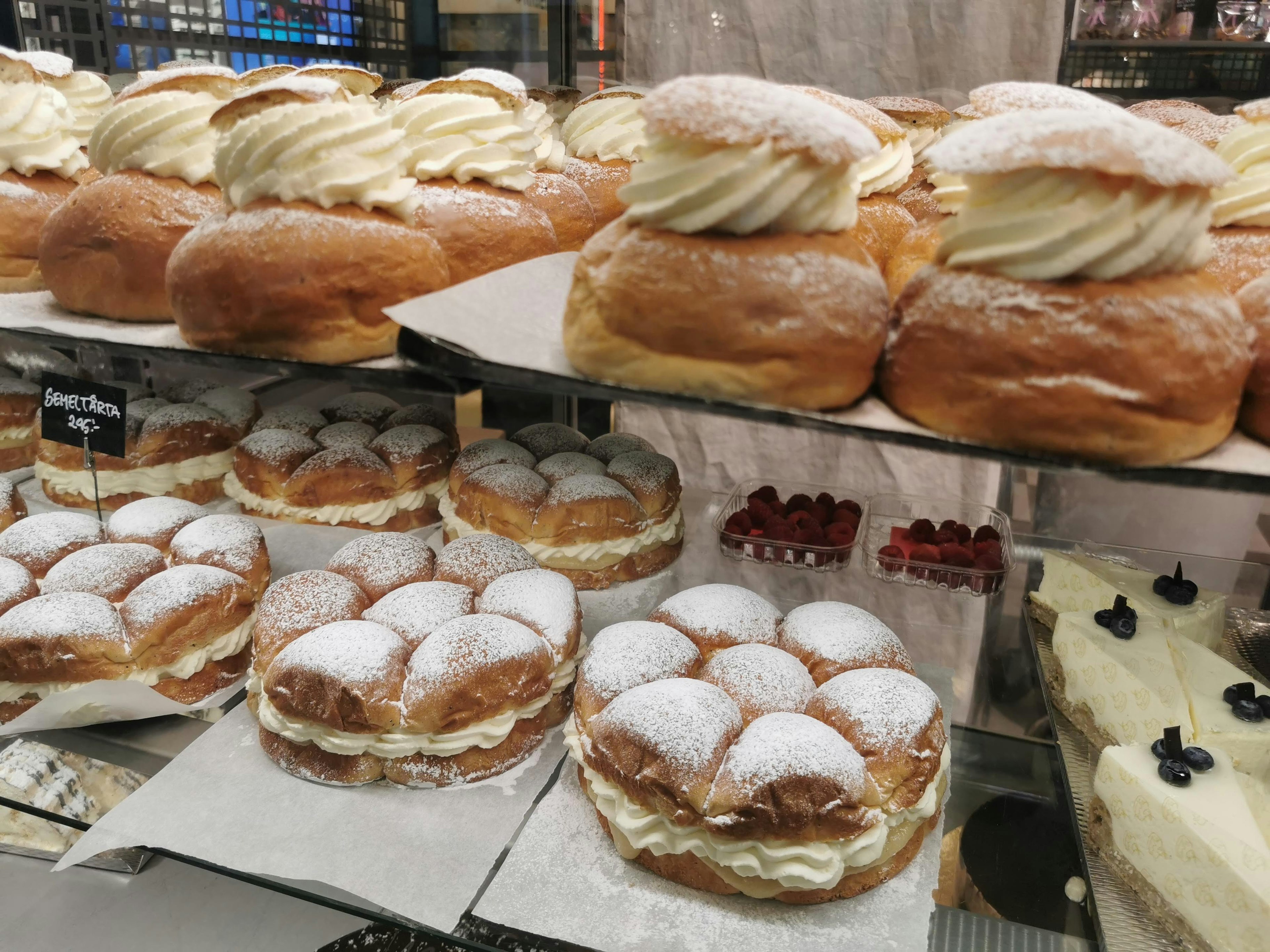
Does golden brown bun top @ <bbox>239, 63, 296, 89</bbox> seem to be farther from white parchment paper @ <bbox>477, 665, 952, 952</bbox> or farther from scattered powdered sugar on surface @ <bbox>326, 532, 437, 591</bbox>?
white parchment paper @ <bbox>477, 665, 952, 952</bbox>

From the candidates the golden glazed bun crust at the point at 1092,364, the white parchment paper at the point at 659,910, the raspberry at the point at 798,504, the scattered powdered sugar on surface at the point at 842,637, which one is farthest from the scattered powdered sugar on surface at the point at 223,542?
the golden glazed bun crust at the point at 1092,364

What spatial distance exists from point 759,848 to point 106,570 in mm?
1465

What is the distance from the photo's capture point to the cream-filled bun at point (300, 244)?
140cm

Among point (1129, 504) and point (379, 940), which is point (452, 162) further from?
point (1129, 504)

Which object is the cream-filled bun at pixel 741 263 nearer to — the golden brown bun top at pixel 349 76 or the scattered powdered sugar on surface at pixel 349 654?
the scattered powdered sugar on surface at pixel 349 654

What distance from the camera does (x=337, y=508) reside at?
2.52 m

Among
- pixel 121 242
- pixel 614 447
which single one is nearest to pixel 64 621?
pixel 121 242

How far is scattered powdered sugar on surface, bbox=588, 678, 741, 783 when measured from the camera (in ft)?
4.72

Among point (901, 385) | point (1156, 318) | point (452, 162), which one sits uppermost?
point (452, 162)

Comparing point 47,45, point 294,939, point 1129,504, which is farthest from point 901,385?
point 47,45

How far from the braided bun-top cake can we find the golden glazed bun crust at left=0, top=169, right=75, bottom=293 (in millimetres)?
1455

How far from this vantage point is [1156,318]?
A: 104 cm

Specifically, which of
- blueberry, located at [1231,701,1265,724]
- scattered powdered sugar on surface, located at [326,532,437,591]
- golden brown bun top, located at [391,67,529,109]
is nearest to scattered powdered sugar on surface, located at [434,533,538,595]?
scattered powdered sugar on surface, located at [326,532,437,591]

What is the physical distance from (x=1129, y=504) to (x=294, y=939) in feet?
8.66
